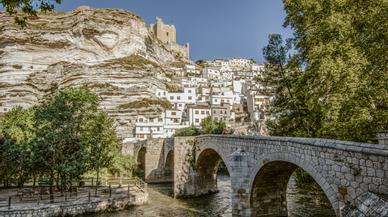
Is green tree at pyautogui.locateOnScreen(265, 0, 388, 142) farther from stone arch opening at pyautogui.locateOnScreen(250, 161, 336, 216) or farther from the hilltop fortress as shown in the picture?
the hilltop fortress

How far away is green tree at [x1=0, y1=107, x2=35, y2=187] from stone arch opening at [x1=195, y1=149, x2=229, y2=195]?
14439 millimetres

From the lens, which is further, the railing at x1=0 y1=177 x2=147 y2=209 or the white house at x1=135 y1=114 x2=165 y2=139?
the white house at x1=135 y1=114 x2=165 y2=139

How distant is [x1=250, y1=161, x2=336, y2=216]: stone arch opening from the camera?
15.2m

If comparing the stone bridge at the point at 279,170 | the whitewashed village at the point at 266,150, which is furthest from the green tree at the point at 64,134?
the stone bridge at the point at 279,170

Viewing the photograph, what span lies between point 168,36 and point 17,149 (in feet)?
425

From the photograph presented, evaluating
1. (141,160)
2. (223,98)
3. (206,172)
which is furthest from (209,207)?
(223,98)

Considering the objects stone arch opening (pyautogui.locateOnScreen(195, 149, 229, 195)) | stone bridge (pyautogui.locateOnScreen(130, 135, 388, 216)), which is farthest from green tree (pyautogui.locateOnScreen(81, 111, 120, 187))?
stone arch opening (pyautogui.locateOnScreen(195, 149, 229, 195))

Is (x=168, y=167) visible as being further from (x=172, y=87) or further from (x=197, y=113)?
(x=172, y=87)

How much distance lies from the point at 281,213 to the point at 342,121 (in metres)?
6.73

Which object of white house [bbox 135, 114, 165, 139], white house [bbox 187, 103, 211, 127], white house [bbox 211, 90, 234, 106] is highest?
white house [bbox 211, 90, 234, 106]

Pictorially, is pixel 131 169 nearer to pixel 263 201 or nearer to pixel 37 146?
pixel 37 146

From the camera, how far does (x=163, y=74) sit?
94.8m

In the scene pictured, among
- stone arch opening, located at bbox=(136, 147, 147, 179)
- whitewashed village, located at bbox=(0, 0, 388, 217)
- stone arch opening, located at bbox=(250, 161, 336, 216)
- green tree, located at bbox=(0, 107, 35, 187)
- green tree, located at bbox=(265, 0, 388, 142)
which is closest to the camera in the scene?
whitewashed village, located at bbox=(0, 0, 388, 217)

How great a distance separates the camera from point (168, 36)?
475ft
